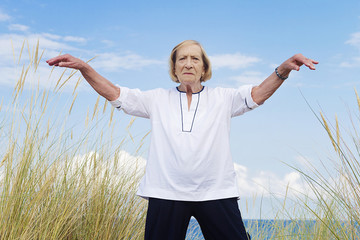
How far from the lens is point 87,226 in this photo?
3.18 m

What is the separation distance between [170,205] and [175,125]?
475 mm

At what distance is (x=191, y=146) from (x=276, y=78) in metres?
0.65

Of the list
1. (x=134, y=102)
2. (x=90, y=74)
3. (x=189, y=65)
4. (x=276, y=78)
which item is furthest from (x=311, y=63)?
(x=90, y=74)

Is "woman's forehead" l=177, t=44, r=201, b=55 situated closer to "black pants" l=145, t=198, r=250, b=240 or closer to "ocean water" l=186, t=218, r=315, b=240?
"black pants" l=145, t=198, r=250, b=240

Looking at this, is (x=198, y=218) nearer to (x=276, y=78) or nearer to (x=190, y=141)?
(x=190, y=141)

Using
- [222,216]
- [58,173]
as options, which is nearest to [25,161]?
[58,173]

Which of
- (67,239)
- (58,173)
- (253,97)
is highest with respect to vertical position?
(253,97)

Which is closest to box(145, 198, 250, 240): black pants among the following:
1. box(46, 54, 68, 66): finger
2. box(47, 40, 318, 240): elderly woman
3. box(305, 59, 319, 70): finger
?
box(47, 40, 318, 240): elderly woman

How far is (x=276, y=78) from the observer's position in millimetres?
2482

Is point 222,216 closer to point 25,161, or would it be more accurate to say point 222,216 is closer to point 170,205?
point 170,205

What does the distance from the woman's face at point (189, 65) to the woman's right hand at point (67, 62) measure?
1.98ft

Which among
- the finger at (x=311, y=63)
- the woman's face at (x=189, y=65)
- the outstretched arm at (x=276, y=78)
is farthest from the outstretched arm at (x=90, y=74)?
the finger at (x=311, y=63)

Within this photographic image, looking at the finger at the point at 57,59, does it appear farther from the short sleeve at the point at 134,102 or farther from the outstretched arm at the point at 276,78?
the outstretched arm at the point at 276,78

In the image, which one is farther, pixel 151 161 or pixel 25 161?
pixel 25 161
